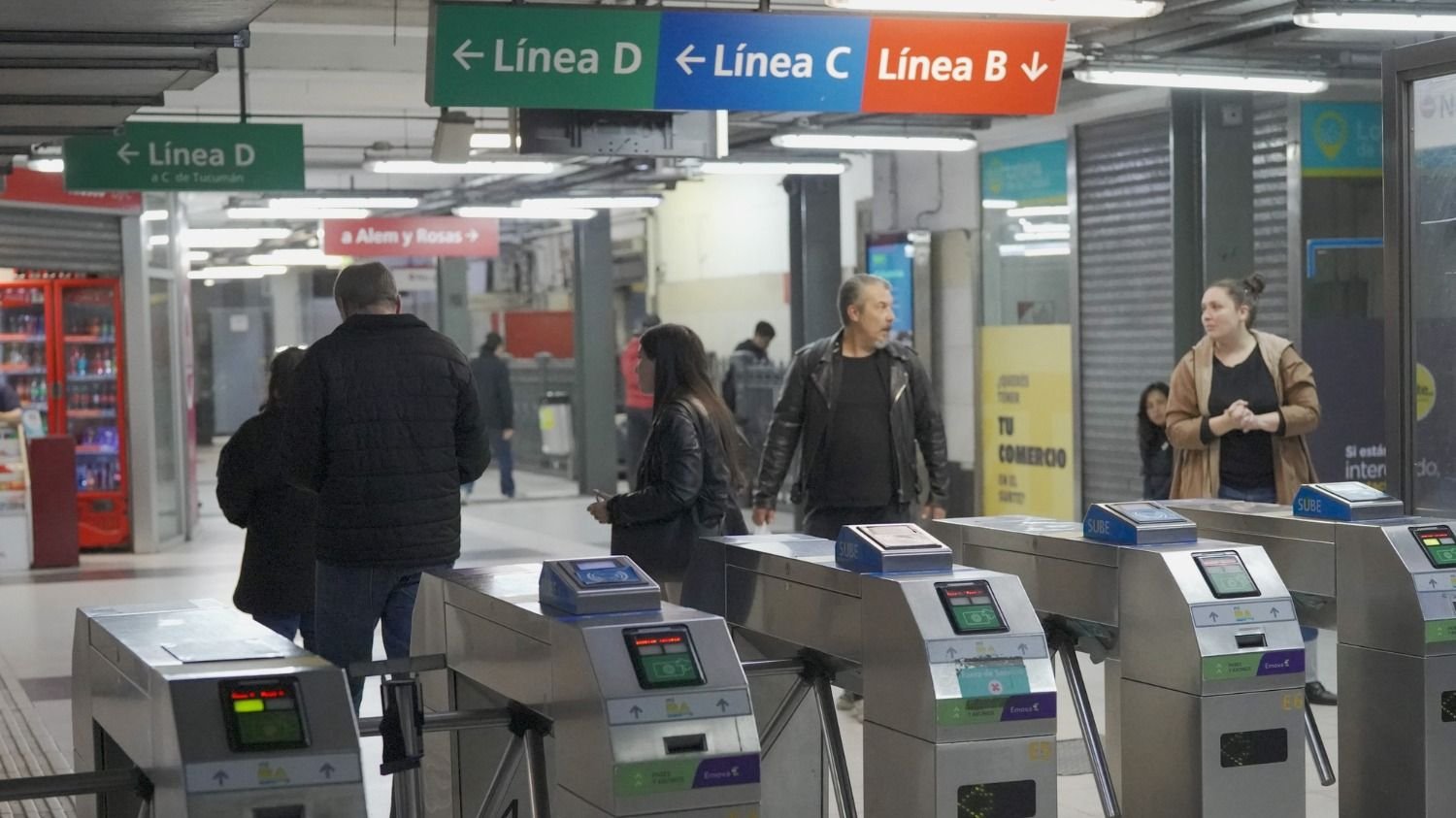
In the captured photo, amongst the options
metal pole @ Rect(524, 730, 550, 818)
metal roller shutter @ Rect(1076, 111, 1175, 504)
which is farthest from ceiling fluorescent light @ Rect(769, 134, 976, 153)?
metal pole @ Rect(524, 730, 550, 818)

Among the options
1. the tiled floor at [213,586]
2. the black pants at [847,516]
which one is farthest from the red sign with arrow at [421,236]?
the black pants at [847,516]

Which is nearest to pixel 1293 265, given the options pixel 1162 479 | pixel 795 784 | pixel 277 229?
pixel 1162 479

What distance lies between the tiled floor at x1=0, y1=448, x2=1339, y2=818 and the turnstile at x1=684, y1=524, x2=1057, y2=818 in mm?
1501

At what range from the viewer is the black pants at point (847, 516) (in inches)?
221

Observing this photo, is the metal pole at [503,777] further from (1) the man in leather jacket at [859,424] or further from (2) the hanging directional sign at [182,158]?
(2) the hanging directional sign at [182,158]

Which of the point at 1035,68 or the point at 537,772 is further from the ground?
the point at 1035,68

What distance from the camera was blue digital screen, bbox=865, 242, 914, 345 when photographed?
1214cm

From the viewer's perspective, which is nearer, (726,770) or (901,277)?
(726,770)

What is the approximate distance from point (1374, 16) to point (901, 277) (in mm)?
6531

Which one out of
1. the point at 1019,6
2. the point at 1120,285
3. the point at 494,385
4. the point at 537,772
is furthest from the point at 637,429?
the point at 537,772

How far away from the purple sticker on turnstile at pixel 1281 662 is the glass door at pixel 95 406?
9.59 m

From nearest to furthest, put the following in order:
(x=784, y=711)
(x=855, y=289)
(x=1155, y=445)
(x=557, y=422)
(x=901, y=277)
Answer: (x=784, y=711), (x=855, y=289), (x=1155, y=445), (x=901, y=277), (x=557, y=422)

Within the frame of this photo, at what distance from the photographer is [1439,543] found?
13.4 ft

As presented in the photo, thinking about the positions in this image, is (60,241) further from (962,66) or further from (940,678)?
(940,678)
